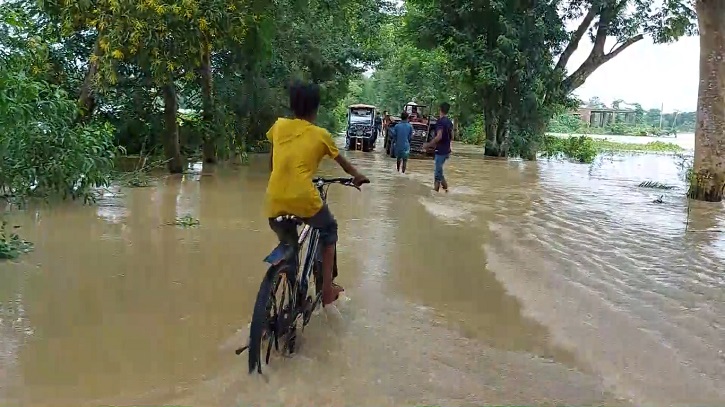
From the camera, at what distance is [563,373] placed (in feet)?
15.0

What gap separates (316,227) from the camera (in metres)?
4.73

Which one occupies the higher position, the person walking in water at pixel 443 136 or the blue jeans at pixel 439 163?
the person walking in water at pixel 443 136

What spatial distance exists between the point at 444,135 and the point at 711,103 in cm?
515

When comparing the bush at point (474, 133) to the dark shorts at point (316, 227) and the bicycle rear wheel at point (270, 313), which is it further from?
the bicycle rear wheel at point (270, 313)

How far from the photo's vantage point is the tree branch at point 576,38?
2698 centimetres

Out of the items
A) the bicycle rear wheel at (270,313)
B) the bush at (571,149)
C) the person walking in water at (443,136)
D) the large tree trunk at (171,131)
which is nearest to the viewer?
the bicycle rear wheel at (270,313)

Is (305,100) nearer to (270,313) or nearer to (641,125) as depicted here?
(270,313)

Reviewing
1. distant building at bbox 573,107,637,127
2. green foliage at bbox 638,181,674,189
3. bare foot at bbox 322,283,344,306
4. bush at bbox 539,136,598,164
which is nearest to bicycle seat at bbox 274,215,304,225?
bare foot at bbox 322,283,344,306

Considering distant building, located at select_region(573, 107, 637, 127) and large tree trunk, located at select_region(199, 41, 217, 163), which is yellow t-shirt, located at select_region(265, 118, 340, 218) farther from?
distant building, located at select_region(573, 107, 637, 127)

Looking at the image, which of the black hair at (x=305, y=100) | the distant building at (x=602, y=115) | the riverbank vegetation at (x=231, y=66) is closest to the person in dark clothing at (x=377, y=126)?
the riverbank vegetation at (x=231, y=66)

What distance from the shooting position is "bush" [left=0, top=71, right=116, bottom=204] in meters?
7.98

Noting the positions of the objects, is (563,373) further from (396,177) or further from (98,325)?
(396,177)

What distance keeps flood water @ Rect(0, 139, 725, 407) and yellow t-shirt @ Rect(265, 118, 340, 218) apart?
3.33ft

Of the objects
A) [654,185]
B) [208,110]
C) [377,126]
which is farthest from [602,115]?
[208,110]
